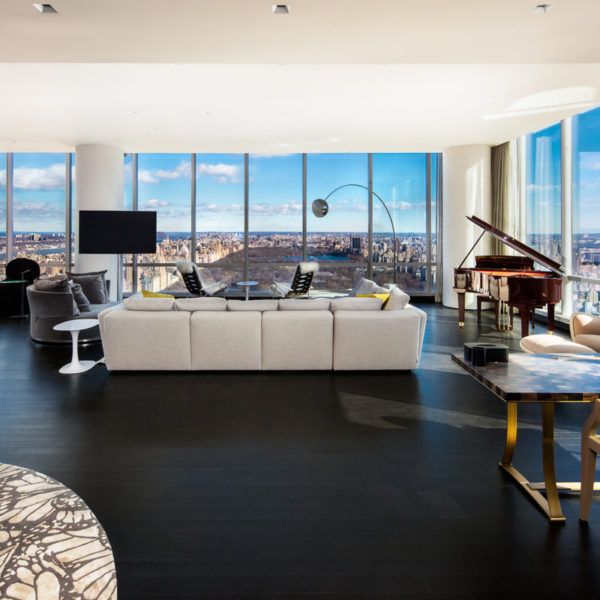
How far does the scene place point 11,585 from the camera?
1136 millimetres

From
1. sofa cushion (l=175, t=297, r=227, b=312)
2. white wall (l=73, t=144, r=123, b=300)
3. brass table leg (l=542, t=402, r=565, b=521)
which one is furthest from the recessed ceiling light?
white wall (l=73, t=144, r=123, b=300)

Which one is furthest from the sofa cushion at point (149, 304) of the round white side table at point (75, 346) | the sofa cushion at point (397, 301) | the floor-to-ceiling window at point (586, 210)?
the floor-to-ceiling window at point (586, 210)

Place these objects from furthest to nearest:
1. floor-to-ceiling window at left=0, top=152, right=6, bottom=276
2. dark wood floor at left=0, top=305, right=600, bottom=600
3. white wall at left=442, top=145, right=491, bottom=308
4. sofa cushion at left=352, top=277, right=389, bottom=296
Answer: floor-to-ceiling window at left=0, top=152, right=6, bottom=276 < white wall at left=442, top=145, right=491, bottom=308 < sofa cushion at left=352, top=277, right=389, bottom=296 < dark wood floor at left=0, top=305, right=600, bottom=600

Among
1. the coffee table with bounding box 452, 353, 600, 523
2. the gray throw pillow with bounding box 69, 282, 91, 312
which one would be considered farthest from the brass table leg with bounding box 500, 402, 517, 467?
the gray throw pillow with bounding box 69, 282, 91, 312

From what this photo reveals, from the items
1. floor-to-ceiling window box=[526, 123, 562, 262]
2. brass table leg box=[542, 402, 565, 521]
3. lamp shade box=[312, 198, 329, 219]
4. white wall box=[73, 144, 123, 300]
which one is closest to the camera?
brass table leg box=[542, 402, 565, 521]

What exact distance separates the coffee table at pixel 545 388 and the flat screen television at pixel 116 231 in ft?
24.9

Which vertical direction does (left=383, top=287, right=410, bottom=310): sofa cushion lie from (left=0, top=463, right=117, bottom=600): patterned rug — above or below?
above

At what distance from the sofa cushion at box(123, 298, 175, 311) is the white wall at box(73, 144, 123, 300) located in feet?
16.3

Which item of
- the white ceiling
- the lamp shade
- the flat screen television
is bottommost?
the flat screen television

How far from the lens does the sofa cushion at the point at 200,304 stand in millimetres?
5574

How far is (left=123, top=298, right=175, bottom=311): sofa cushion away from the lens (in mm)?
5512

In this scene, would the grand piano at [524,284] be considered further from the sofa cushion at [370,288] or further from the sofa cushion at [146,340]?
the sofa cushion at [146,340]

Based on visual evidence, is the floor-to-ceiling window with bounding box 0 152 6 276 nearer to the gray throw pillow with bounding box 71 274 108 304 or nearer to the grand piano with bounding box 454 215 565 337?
the gray throw pillow with bounding box 71 274 108 304

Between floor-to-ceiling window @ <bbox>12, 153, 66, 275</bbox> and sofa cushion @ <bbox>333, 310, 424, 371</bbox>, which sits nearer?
sofa cushion @ <bbox>333, 310, 424, 371</bbox>
